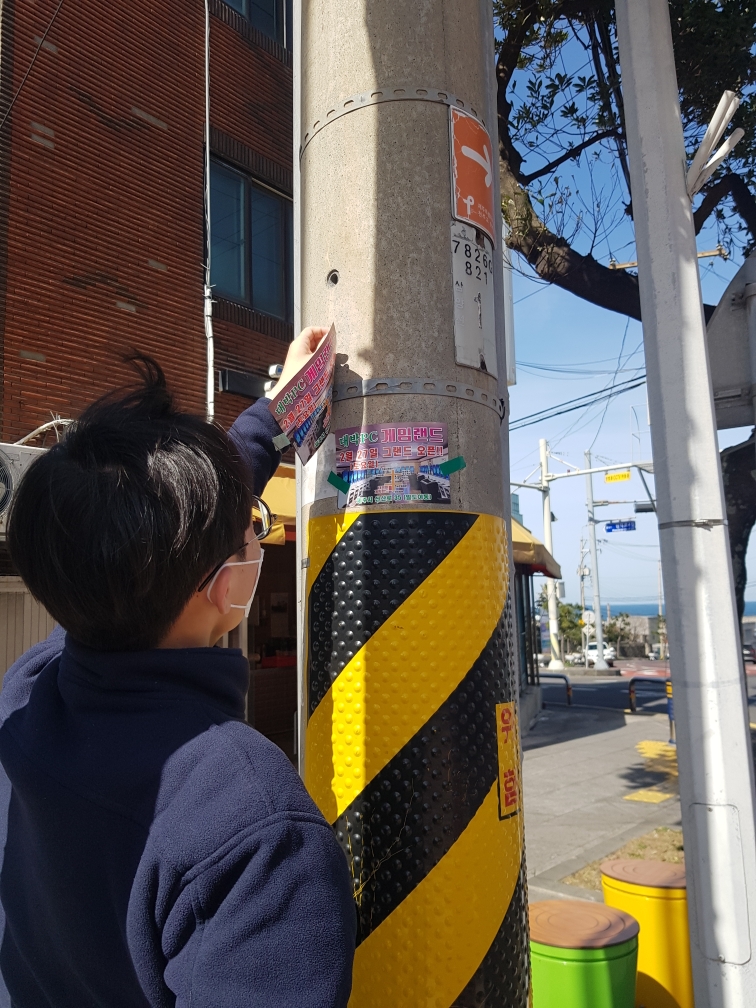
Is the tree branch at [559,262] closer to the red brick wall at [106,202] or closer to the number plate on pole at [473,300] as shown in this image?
the red brick wall at [106,202]

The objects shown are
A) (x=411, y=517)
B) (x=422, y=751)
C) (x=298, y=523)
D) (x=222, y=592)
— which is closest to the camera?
(x=222, y=592)

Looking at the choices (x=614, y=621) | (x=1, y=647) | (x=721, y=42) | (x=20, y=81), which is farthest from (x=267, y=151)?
(x=614, y=621)

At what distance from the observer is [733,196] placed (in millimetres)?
7273

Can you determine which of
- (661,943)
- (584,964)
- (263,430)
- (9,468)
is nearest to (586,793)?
(661,943)

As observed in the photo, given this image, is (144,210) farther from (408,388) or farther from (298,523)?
(408,388)

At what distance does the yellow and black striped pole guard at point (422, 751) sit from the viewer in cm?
167

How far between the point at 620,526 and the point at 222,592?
40.0 metres

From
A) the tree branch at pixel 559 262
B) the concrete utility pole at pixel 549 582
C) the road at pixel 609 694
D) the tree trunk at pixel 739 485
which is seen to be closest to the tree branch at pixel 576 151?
the tree branch at pixel 559 262

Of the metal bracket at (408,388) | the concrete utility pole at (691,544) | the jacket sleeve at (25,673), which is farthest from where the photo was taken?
the concrete utility pole at (691,544)

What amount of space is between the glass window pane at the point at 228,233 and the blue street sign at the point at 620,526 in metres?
32.3

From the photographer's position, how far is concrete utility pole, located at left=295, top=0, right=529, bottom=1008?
1.70m

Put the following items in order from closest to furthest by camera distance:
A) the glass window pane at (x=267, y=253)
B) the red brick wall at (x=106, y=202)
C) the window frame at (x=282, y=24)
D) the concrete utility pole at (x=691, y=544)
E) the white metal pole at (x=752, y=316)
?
the concrete utility pole at (x=691, y=544), the white metal pole at (x=752, y=316), the red brick wall at (x=106, y=202), the glass window pane at (x=267, y=253), the window frame at (x=282, y=24)

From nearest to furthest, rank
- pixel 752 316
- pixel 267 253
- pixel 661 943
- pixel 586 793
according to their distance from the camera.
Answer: pixel 752 316 → pixel 661 943 → pixel 586 793 → pixel 267 253

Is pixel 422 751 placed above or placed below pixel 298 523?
below
